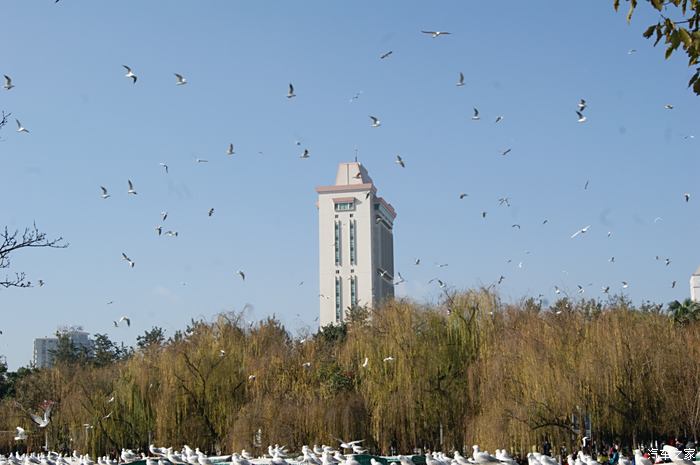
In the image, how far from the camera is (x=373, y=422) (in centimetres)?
2764

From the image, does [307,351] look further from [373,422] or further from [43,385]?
[43,385]

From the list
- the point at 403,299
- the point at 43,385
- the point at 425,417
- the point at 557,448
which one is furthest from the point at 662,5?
the point at 43,385

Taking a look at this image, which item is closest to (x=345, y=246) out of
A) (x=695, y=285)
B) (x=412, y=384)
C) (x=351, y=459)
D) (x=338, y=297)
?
(x=338, y=297)

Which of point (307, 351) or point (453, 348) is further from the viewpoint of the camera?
point (307, 351)

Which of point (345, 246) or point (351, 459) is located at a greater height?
point (345, 246)

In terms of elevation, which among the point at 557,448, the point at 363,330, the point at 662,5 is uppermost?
the point at 363,330

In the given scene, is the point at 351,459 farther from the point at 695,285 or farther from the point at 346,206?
the point at 346,206

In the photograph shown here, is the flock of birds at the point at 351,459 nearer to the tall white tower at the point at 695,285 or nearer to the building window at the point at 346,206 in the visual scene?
the tall white tower at the point at 695,285

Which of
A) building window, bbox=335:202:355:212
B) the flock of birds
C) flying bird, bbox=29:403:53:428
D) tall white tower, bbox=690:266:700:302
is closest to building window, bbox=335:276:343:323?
building window, bbox=335:202:355:212

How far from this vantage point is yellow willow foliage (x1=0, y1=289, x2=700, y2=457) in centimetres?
2395

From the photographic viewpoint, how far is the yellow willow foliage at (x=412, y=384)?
24.0 m

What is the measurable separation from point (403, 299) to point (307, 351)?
4456 millimetres

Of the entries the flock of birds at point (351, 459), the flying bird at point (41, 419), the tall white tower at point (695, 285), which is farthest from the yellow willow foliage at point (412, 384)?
the tall white tower at point (695, 285)

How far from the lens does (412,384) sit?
1096 inches
